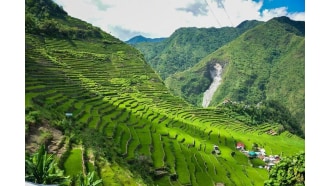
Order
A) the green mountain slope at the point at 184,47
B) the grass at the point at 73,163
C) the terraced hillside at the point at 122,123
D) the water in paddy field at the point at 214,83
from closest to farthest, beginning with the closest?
the grass at the point at 73,163 → the terraced hillside at the point at 122,123 → the water in paddy field at the point at 214,83 → the green mountain slope at the point at 184,47

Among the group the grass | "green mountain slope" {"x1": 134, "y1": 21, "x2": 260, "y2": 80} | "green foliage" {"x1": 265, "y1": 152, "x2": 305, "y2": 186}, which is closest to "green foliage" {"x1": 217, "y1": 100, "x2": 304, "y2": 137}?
the grass

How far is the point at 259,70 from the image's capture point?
62000 mm

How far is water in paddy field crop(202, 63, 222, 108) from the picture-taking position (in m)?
63.4

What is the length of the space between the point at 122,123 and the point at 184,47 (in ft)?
216

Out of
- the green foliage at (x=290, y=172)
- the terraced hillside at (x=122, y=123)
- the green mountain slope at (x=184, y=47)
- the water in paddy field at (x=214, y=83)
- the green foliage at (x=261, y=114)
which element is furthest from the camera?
the green mountain slope at (x=184, y=47)

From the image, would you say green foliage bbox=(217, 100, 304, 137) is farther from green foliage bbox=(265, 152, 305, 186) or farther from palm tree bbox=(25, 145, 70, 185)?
palm tree bbox=(25, 145, 70, 185)

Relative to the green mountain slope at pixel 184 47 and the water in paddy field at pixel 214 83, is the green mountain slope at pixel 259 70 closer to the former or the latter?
the water in paddy field at pixel 214 83

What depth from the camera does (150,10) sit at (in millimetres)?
10883

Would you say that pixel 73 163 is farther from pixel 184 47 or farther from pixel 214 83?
pixel 184 47

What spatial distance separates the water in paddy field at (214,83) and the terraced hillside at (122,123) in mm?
32842

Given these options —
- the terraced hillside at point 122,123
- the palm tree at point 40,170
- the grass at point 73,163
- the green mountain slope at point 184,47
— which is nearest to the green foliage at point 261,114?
the terraced hillside at point 122,123

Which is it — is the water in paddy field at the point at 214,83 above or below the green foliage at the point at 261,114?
above

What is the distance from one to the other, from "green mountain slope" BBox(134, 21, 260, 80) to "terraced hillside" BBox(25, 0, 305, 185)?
4730 centimetres

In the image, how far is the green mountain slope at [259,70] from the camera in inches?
2189
